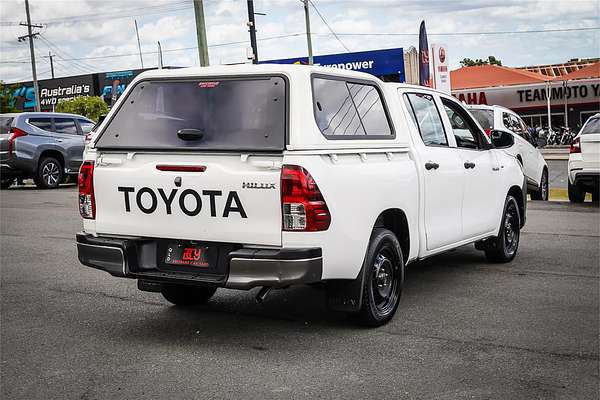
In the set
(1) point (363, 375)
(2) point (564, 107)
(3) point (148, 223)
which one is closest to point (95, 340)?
(3) point (148, 223)

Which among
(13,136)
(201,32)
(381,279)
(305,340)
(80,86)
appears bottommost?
(305,340)

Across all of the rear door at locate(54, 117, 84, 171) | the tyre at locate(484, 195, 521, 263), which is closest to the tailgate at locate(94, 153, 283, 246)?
the tyre at locate(484, 195, 521, 263)

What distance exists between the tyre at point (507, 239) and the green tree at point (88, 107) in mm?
38127

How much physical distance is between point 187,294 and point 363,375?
227 cm

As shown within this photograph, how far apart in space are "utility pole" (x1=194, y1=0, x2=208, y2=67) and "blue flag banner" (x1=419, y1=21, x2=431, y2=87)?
7262 mm

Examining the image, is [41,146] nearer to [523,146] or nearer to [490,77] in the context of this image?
[523,146]

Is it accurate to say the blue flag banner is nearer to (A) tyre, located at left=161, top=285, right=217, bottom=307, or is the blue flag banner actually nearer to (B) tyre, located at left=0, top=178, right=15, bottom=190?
(B) tyre, located at left=0, top=178, right=15, bottom=190

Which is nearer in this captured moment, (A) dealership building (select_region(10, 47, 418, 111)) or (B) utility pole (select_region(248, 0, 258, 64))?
(B) utility pole (select_region(248, 0, 258, 64))

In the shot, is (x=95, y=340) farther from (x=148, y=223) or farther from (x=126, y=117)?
(x=126, y=117)

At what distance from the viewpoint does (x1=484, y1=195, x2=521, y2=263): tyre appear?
8.64 m

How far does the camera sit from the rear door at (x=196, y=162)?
5387 millimetres

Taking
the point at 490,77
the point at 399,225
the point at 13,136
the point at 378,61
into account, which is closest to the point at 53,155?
the point at 13,136

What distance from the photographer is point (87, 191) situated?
19.8ft

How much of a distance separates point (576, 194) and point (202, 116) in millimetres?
10669
